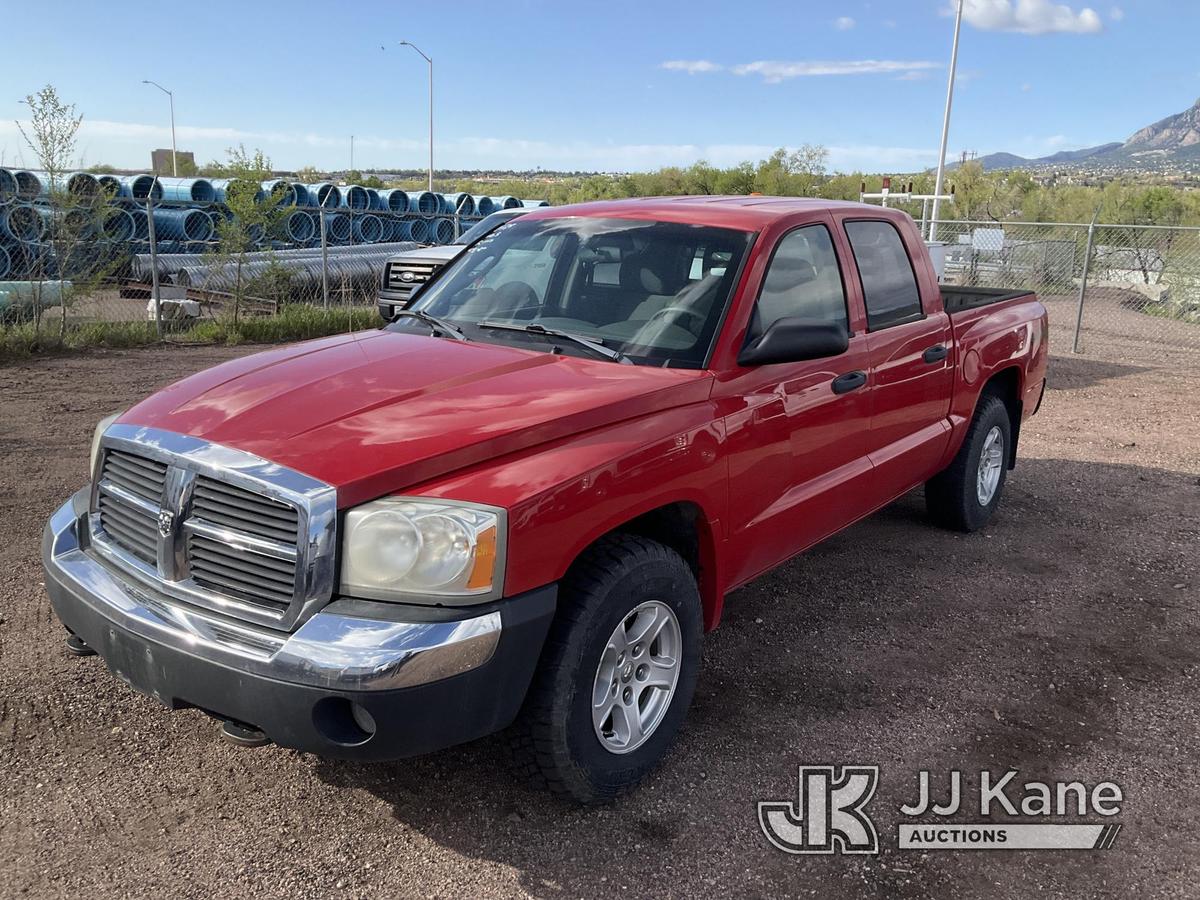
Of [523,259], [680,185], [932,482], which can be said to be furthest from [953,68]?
[523,259]

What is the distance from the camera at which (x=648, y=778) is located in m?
3.35

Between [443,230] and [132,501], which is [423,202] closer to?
[443,230]

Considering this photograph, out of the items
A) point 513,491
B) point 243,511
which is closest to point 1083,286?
point 513,491

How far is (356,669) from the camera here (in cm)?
246

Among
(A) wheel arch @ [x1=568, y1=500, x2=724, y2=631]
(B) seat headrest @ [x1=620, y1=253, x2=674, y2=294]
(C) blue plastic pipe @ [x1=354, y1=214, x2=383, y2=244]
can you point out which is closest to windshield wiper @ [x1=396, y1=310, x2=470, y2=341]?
(B) seat headrest @ [x1=620, y1=253, x2=674, y2=294]

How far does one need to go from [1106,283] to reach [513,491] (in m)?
23.7

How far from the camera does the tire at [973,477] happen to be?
5676 millimetres

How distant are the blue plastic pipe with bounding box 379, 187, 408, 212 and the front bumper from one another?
2997cm

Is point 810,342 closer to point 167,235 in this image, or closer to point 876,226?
point 876,226

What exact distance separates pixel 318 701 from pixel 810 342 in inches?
81.3

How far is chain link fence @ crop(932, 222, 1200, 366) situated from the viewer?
14.8 m

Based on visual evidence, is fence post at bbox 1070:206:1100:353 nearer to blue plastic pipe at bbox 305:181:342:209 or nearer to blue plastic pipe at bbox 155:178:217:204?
blue plastic pipe at bbox 155:178:217:204

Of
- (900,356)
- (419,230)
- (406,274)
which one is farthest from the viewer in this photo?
(419,230)

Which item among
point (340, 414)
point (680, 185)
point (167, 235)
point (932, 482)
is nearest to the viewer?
point (340, 414)
